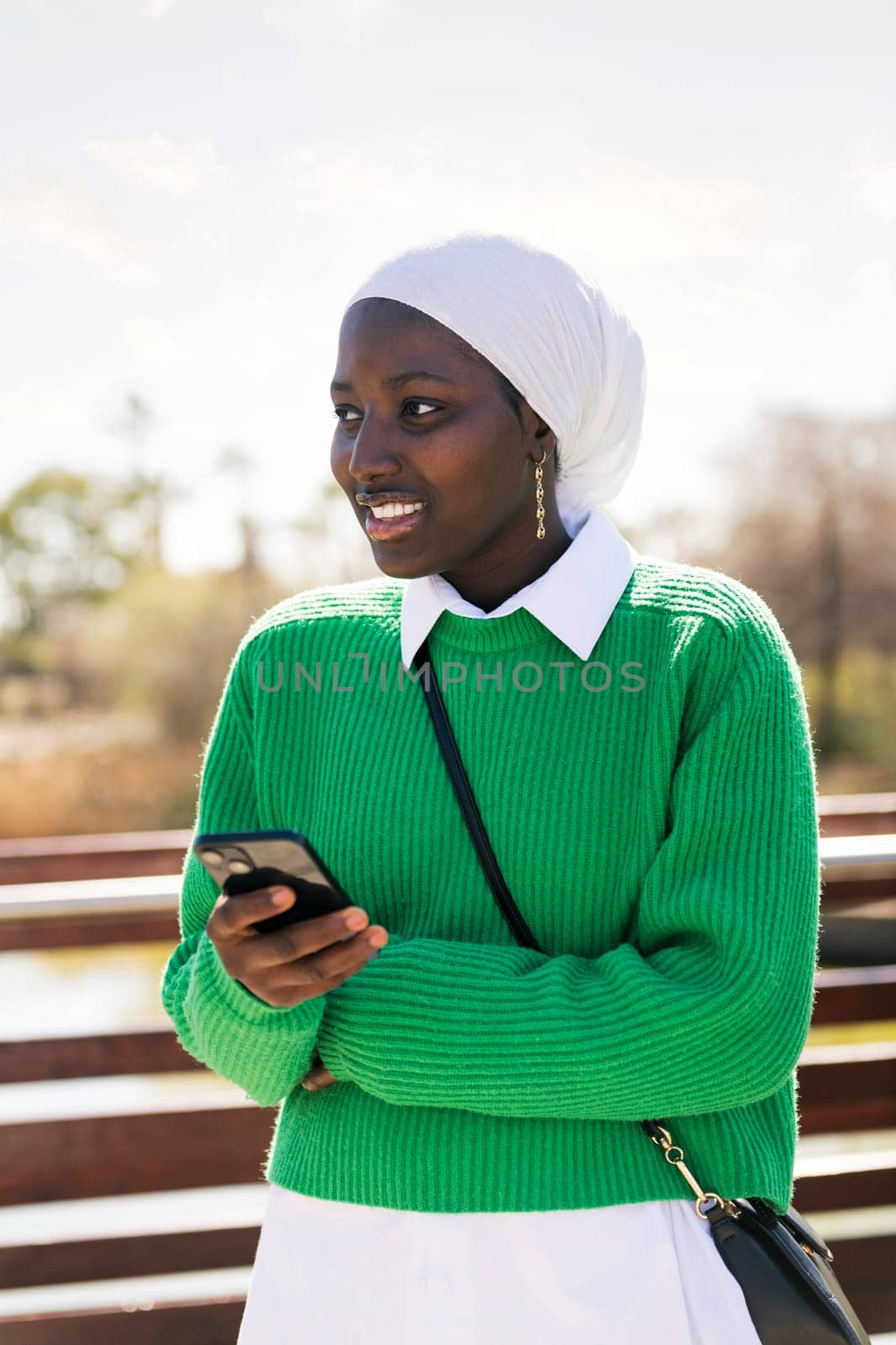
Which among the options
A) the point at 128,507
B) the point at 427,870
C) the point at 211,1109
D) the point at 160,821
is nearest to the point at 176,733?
the point at 160,821

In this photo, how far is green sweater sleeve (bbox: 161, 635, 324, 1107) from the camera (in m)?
1.30

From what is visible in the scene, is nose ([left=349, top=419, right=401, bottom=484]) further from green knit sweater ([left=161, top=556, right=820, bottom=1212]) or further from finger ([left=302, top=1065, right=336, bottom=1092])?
finger ([left=302, top=1065, right=336, bottom=1092])

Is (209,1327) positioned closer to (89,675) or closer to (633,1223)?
(633,1223)

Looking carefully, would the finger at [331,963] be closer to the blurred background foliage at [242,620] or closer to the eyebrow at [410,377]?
the eyebrow at [410,377]

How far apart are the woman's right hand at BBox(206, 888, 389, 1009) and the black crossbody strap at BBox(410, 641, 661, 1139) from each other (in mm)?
277

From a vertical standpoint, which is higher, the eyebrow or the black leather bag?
the eyebrow

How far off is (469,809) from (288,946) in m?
0.36

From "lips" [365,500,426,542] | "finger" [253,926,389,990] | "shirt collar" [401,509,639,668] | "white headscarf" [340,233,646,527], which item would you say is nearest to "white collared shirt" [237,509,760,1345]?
"finger" [253,926,389,990]

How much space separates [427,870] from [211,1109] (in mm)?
→ 1299

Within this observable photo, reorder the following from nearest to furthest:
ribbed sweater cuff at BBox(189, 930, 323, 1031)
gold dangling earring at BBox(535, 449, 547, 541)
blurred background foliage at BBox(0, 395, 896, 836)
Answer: ribbed sweater cuff at BBox(189, 930, 323, 1031), gold dangling earring at BBox(535, 449, 547, 541), blurred background foliage at BBox(0, 395, 896, 836)

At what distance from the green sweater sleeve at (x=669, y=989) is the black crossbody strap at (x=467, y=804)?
0.06m

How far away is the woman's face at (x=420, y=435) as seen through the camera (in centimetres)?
143

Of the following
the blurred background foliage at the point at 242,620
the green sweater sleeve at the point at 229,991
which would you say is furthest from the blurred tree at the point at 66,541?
the green sweater sleeve at the point at 229,991

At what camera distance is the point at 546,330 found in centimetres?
148
